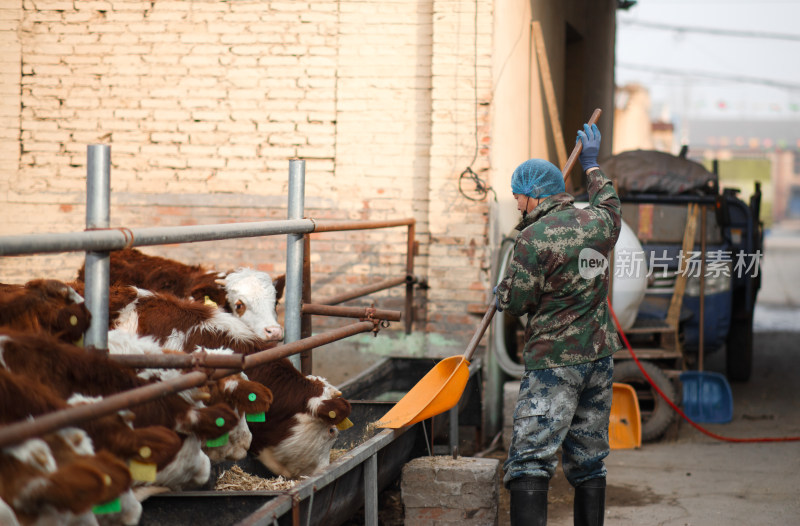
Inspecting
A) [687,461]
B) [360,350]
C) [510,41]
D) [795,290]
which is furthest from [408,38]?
[795,290]

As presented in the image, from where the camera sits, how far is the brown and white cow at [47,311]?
2.62 meters

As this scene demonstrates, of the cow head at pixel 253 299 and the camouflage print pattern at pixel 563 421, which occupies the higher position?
the cow head at pixel 253 299

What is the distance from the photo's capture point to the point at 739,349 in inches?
345

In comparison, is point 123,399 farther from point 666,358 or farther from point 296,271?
point 666,358

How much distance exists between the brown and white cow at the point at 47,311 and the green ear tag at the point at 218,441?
1.75ft

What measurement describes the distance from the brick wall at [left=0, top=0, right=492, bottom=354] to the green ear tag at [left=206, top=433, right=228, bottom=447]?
3.63 metres

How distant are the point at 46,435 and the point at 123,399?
0.68 feet

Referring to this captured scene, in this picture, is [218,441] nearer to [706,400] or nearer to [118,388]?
[118,388]

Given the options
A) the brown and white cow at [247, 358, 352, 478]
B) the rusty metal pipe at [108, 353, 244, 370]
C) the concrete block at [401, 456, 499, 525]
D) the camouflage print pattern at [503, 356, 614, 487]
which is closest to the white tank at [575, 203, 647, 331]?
the camouflage print pattern at [503, 356, 614, 487]

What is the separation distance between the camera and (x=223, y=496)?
2.82 meters

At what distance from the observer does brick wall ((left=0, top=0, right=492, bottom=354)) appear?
643cm

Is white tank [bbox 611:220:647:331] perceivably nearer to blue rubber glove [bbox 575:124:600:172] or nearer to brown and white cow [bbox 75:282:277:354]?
blue rubber glove [bbox 575:124:600:172]

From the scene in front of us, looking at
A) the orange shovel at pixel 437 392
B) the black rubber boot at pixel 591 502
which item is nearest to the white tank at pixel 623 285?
the orange shovel at pixel 437 392

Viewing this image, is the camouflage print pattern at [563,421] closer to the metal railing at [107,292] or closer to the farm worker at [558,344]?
the farm worker at [558,344]
